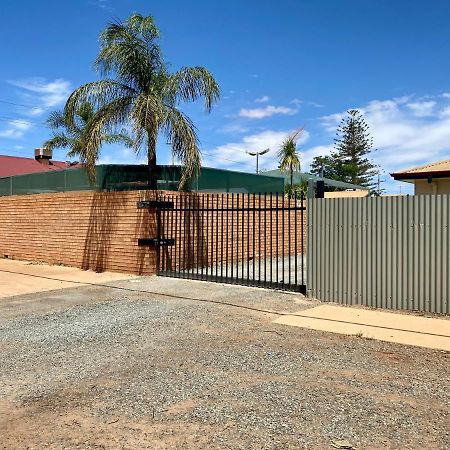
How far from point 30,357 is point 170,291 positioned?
4.81m

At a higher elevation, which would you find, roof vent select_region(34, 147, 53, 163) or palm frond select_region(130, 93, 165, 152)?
roof vent select_region(34, 147, 53, 163)

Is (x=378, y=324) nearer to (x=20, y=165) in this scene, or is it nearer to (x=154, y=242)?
(x=154, y=242)

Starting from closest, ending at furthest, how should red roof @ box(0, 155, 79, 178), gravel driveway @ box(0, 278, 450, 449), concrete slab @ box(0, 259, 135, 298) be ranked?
1. gravel driveway @ box(0, 278, 450, 449)
2. concrete slab @ box(0, 259, 135, 298)
3. red roof @ box(0, 155, 79, 178)

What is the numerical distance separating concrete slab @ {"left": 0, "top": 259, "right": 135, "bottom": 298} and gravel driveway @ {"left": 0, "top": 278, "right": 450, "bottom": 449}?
366cm

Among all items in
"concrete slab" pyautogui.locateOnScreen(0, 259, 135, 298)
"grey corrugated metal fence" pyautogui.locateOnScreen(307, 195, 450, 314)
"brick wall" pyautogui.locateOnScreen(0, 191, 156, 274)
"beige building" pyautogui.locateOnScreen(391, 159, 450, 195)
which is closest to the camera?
"grey corrugated metal fence" pyautogui.locateOnScreen(307, 195, 450, 314)

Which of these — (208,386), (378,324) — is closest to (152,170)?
(378,324)

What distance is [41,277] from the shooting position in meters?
13.2

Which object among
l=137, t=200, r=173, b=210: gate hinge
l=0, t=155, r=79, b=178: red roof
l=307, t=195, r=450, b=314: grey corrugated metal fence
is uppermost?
l=0, t=155, r=79, b=178: red roof

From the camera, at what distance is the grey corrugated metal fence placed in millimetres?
7707

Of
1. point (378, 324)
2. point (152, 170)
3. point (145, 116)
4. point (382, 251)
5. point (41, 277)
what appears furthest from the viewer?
point (152, 170)

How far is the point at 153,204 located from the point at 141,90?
3.39 metres

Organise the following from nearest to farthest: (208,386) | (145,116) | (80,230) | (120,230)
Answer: (208,386) → (145,116) → (120,230) → (80,230)

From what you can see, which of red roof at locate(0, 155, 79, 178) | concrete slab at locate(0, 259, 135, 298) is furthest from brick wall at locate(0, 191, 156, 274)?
red roof at locate(0, 155, 79, 178)

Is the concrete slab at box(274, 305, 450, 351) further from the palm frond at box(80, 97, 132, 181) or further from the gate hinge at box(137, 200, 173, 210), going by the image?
the palm frond at box(80, 97, 132, 181)
